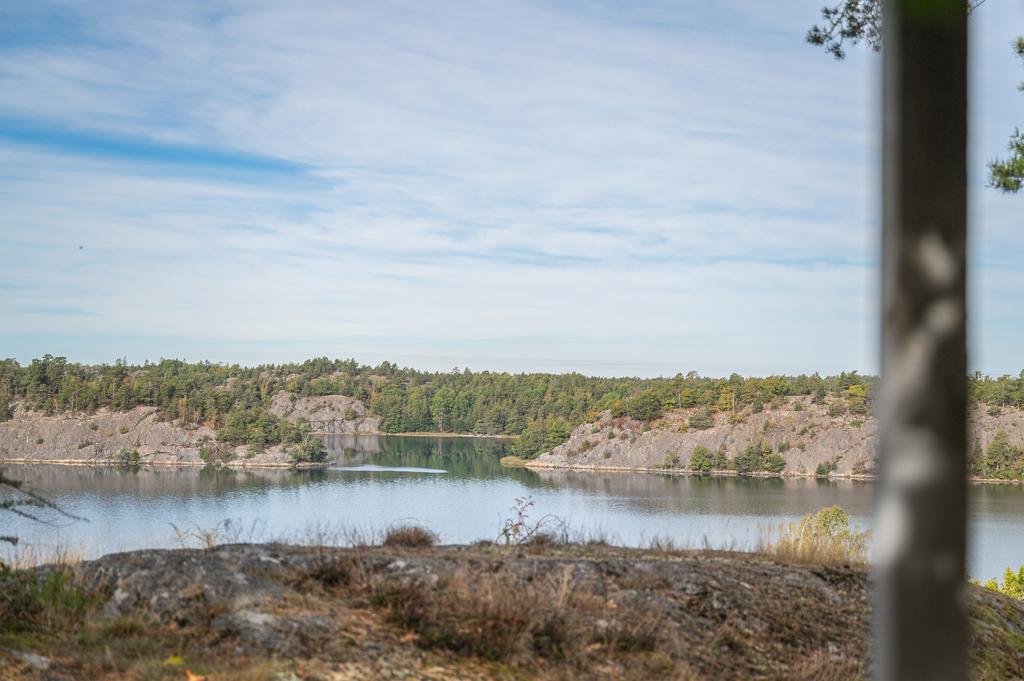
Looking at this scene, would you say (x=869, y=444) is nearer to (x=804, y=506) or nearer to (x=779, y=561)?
(x=804, y=506)

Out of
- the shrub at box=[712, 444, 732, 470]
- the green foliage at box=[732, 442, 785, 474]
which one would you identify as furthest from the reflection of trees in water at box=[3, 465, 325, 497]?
the green foliage at box=[732, 442, 785, 474]

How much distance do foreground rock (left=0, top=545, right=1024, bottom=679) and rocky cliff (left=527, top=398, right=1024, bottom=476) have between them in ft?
440

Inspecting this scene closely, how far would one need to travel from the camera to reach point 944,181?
7.91 feet

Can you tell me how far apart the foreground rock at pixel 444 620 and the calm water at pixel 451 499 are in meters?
33.4

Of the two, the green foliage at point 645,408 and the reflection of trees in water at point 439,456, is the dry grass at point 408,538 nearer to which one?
the reflection of trees in water at point 439,456

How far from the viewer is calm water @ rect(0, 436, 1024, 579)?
58562 millimetres

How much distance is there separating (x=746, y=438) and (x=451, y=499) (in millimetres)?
76318

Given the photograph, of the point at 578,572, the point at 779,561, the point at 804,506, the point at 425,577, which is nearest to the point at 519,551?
the point at 578,572

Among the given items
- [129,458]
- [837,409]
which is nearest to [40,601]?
[129,458]

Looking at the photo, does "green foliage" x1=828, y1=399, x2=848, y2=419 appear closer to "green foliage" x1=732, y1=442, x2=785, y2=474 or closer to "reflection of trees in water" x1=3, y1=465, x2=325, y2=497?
"green foliage" x1=732, y1=442, x2=785, y2=474

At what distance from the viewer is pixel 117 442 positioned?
15550 centimetres

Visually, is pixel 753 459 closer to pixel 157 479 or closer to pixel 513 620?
pixel 157 479

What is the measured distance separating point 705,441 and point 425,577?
479ft

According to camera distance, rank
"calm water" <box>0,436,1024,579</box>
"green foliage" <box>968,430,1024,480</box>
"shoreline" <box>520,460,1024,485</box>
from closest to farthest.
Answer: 1. "calm water" <box>0,436,1024,579</box>
2. "green foliage" <box>968,430,1024,480</box>
3. "shoreline" <box>520,460,1024,485</box>
